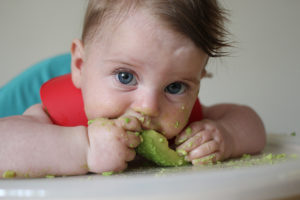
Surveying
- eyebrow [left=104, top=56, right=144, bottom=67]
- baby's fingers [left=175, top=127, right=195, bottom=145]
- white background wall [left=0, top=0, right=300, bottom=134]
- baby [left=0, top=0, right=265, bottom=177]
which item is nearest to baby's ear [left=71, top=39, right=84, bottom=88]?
baby [left=0, top=0, right=265, bottom=177]

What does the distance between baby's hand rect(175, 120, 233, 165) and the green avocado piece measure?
0.03 m

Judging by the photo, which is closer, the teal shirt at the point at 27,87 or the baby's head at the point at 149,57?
the baby's head at the point at 149,57

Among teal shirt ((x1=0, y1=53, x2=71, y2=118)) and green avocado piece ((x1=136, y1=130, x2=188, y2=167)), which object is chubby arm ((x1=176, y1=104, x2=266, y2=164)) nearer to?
green avocado piece ((x1=136, y1=130, x2=188, y2=167))

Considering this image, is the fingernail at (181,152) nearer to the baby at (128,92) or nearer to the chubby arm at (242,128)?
the baby at (128,92)

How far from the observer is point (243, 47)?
175cm

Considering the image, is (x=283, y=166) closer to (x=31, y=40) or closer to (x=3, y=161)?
(x=3, y=161)

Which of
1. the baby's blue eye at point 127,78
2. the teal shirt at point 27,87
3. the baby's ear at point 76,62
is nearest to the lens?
the baby's blue eye at point 127,78

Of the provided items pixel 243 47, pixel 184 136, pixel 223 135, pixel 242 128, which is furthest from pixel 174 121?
pixel 243 47

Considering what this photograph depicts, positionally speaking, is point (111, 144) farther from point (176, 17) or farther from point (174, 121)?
point (176, 17)

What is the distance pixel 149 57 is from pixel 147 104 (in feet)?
0.29

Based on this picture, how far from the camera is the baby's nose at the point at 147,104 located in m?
0.63

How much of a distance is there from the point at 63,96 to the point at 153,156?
12.1 inches

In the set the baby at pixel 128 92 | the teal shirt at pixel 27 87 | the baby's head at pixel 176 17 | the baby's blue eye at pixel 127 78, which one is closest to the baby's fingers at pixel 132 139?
the baby at pixel 128 92

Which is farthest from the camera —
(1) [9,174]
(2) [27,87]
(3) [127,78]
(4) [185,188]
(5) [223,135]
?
(2) [27,87]
